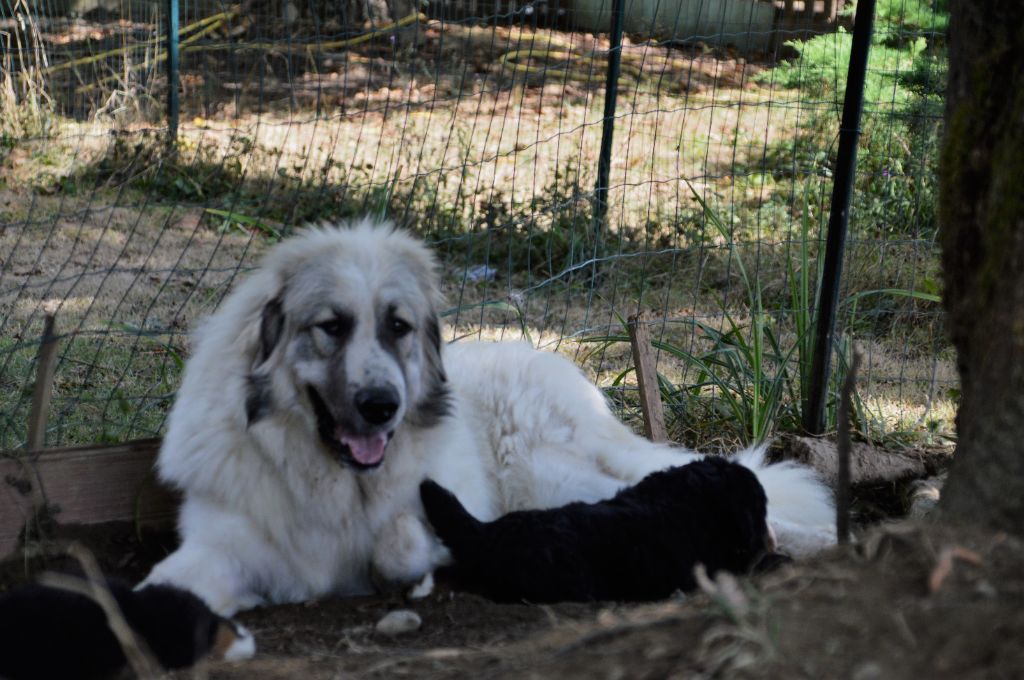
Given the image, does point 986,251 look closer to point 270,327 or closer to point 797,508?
point 797,508

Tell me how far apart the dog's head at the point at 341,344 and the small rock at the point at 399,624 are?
472mm

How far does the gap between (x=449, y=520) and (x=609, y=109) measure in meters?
4.28

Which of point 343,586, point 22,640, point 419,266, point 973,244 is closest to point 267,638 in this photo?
point 343,586

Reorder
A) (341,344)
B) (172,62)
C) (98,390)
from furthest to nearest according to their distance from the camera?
(172,62) → (98,390) → (341,344)

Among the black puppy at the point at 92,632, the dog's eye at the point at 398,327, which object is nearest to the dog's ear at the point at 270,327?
the dog's eye at the point at 398,327

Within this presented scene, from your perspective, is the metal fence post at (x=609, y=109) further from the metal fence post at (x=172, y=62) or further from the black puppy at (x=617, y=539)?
the metal fence post at (x=172, y=62)

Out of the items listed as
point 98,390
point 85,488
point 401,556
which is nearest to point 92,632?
point 401,556

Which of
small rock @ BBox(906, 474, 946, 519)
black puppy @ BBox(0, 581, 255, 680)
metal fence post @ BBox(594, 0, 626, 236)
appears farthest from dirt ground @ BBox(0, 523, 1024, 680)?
metal fence post @ BBox(594, 0, 626, 236)

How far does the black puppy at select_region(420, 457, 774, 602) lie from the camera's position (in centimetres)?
316

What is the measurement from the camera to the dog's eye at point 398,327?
331 centimetres

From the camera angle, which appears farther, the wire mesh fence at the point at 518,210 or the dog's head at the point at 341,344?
the wire mesh fence at the point at 518,210

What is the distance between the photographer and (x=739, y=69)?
39.1 feet

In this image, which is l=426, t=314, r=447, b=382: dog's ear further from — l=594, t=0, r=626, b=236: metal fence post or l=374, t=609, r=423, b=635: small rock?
l=594, t=0, r=626, b=236: metal fence post

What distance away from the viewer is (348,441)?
3229 mm
